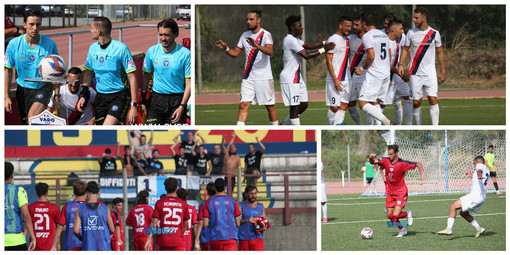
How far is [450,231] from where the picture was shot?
8.54 metres

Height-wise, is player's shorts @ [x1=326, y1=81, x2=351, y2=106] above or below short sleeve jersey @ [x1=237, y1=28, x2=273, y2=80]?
below

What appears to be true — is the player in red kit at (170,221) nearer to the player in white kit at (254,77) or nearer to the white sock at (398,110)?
the player in white kit at (254,77)

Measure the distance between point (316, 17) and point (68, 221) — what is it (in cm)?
986

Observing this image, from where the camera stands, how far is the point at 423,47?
912 centimetres

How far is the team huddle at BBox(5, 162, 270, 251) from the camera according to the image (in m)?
7.64

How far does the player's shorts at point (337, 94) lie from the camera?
8992mm

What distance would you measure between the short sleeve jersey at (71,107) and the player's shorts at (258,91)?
1881mm

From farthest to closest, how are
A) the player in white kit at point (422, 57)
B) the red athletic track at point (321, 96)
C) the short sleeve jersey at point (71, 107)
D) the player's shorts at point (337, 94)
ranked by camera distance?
the red athletic track at point (321, 96) → the player in white kit at point (422, 57) → the player's shorts at point (337, 94) → the short sleeve jersey at point (71, 107)

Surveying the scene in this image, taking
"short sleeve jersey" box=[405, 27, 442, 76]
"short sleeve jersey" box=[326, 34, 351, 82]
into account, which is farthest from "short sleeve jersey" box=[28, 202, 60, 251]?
"short sleeve jersey" box=[405, 27, 442, 76]

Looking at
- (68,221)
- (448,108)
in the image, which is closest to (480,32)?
(448,108)

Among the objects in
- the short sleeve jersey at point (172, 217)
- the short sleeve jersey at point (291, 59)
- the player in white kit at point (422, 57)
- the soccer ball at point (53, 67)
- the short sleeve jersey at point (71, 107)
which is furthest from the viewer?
the player in white kit at point (422, 57)

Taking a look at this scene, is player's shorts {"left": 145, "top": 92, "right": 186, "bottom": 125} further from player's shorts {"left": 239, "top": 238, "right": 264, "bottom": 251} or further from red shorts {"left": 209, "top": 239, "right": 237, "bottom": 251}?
player's shorts {"left": 239, "top": 238, "right": 264, "bottom": 251}

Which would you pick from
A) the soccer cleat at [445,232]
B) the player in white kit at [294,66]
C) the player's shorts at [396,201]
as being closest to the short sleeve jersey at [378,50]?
the player in white kit at [294,66]

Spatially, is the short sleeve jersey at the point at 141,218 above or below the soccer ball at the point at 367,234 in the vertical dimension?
above
